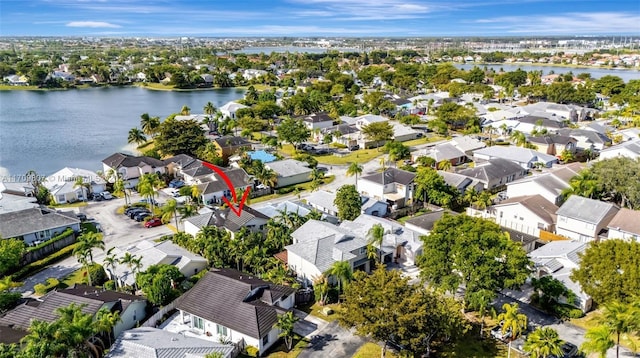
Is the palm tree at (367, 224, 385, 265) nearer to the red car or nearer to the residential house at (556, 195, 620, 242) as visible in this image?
the residential house at (556, 195, 620, 242)

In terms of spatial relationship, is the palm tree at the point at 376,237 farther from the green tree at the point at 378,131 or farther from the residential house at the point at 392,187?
the green tree at the point at 378,131

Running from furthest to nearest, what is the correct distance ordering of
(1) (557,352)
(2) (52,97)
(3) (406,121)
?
(2) (52,97) → (3) (406,121) → (1) (557,352)

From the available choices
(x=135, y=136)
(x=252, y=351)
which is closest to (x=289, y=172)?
(x=135, y=136)

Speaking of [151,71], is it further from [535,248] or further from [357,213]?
[535,248]

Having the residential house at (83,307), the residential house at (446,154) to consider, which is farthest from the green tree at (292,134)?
the residential house at (83,307)

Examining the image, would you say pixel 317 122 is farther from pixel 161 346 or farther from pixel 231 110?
pixel 161 346

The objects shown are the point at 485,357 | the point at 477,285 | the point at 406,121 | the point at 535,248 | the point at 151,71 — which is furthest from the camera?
the point at 151,71

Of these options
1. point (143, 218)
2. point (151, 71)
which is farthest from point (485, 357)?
point (151, 71)
